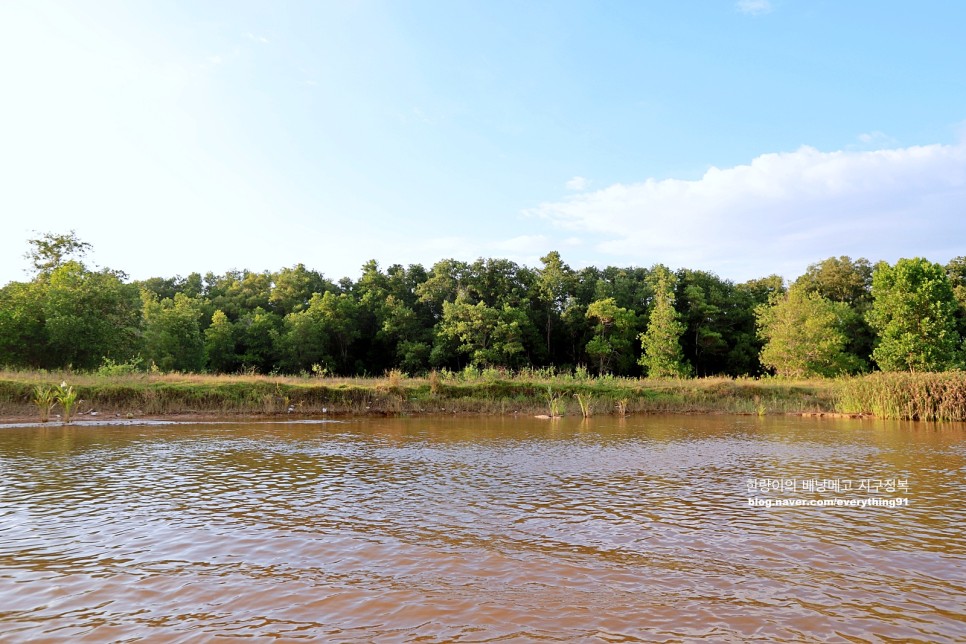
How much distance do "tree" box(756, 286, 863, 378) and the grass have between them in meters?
10.4

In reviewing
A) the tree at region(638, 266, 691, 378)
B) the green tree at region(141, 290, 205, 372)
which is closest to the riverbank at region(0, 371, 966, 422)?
the tree at region(638, 266, 691, 378)

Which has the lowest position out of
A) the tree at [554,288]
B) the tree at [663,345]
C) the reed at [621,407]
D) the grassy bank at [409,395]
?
the reed at [621,407]

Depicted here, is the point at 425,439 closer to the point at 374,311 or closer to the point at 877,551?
the point at 877,551

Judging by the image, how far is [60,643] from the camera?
4.12 meters

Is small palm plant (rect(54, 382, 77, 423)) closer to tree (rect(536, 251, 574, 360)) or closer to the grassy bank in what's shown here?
the grassy bank

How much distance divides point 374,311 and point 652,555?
57.7 meters

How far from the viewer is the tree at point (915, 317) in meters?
41.3

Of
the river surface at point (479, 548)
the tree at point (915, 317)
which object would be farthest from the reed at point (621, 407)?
Answer: the tree at point (915, 317)

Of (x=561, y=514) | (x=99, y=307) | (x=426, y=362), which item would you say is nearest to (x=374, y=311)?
(x=426, y=362)

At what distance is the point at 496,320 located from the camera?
5541 cm

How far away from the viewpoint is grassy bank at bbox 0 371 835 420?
984 inches

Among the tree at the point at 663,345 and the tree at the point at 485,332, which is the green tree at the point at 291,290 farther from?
the tree at the point at 663,345

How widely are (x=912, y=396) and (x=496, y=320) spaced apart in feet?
114

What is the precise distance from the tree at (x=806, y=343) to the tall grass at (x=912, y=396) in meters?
16.9
